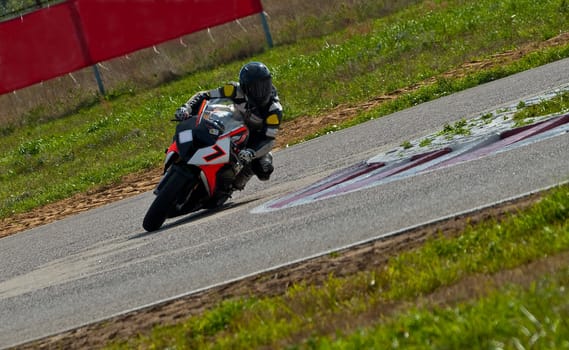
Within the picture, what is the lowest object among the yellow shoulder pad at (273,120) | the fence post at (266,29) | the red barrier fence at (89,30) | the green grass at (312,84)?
the green grass at (312,84)

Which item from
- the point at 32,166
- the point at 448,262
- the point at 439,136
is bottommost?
the point at 32,166

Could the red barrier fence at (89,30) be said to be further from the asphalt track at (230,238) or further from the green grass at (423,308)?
the green grass at (423,308)

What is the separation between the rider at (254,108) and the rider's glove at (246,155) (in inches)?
4.5

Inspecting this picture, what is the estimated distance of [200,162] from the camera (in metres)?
10.1

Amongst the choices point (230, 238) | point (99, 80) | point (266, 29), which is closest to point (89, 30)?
point (99, 80)

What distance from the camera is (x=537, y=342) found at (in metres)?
4.07

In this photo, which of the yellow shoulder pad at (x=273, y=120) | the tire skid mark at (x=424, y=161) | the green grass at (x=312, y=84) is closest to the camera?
the tire skid mark at (x=424, y=161)

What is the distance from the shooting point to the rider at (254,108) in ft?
35.2

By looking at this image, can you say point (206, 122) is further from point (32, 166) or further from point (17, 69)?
point (17, 69)

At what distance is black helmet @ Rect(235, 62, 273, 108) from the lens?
10703mm

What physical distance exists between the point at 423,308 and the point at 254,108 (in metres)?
6.07

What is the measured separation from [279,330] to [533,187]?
8.49ft

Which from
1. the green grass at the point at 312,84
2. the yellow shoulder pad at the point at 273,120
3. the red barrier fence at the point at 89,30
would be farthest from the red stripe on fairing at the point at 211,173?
the red barrier fence at the point at 89,30

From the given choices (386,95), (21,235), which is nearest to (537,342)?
(21,235)
